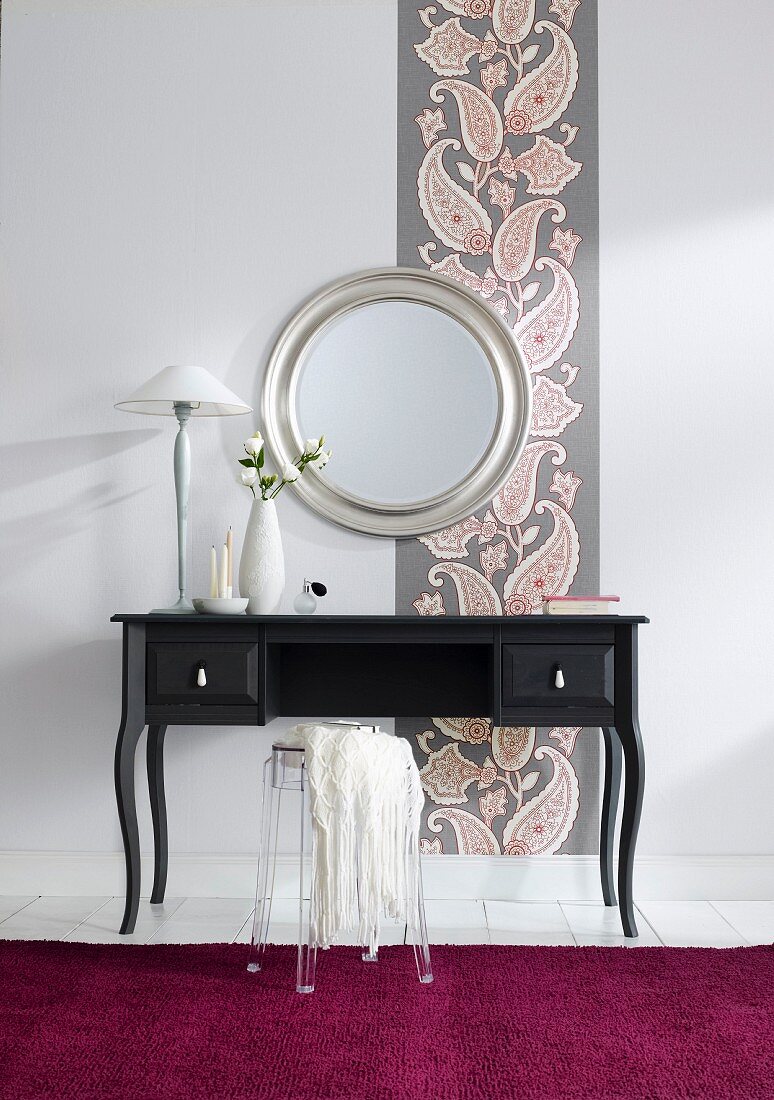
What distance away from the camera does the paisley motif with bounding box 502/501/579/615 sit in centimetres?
272

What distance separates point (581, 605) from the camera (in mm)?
2377

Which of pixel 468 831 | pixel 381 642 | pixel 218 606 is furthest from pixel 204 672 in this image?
pixel 468 831

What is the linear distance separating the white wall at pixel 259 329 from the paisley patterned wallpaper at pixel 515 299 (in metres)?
0.07

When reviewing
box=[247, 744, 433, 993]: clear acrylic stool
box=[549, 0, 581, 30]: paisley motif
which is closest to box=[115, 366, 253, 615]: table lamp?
box=[247, 744, 433, 993]: clear acrylic stool

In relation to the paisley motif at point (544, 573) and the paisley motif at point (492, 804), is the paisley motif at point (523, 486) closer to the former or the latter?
the paisley motif at point (544, 573)

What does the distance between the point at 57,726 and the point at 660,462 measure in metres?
1.94

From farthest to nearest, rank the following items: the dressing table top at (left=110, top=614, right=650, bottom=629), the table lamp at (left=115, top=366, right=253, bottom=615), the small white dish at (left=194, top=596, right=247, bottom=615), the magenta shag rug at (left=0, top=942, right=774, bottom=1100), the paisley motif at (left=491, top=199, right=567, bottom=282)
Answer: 1. the paisley motif at (left=491, top=199, right=567, bottom=282)
2. the table lamp at (left=115, top=366, right=253, bottom=615)
3. the small white dish at (left=194, top=596, right=247, bottom=615)
4. the dressing table top at (left=110, top=614, right=650, bottom=629)
5. the magenta shag rug at (left=0, top=942, right=774, bottom=1100)

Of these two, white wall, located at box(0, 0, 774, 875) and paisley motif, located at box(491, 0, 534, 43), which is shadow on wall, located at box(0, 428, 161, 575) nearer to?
white wall, located at box(0, 0, 774, 875)

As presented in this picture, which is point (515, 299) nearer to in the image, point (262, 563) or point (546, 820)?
point (262, 563)

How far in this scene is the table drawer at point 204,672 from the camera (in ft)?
7.61

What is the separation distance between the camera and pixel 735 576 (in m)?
2.71

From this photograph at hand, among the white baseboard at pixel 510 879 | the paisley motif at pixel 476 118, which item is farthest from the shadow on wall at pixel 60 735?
the paisley motif at pixel 476 118

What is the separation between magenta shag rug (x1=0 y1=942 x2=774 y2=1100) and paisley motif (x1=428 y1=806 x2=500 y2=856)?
20.1 inches

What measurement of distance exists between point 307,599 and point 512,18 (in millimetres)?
1846
